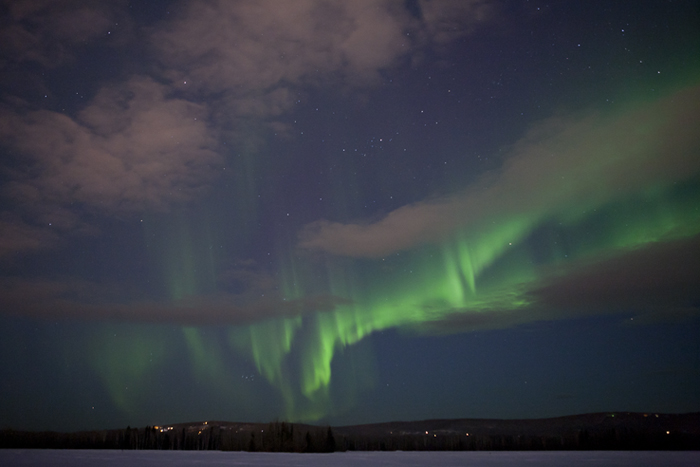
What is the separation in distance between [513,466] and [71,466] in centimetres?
3453

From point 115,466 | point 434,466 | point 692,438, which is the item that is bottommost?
point 692,438

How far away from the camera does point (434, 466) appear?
40.3 meters

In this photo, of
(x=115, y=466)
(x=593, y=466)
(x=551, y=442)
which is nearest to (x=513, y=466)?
(x=593, y=466)

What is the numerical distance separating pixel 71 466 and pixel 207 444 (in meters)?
64.3

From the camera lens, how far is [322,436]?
304 feet

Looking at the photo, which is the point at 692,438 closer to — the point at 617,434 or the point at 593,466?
the point at 617,434

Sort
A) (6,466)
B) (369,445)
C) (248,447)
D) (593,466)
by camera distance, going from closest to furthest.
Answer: (6,466)
(593,466)
(248,447)
(369,445)

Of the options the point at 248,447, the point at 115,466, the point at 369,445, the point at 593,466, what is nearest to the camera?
the point at 115,466

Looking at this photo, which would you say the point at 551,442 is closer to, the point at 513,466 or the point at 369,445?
the point at 369,445

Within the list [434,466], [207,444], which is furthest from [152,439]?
[434,466]

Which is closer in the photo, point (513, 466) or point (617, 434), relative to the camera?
point (513, 466)

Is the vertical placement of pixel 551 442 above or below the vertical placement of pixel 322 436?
below

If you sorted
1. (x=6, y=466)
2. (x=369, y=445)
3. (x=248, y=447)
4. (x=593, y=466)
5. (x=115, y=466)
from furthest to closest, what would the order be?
(x=369, y=445) < (x=248, y=447) < (x=593, y=466) < (x=115, y=466) < (x=6, y=466)

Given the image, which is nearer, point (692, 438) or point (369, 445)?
point (692, 438)
